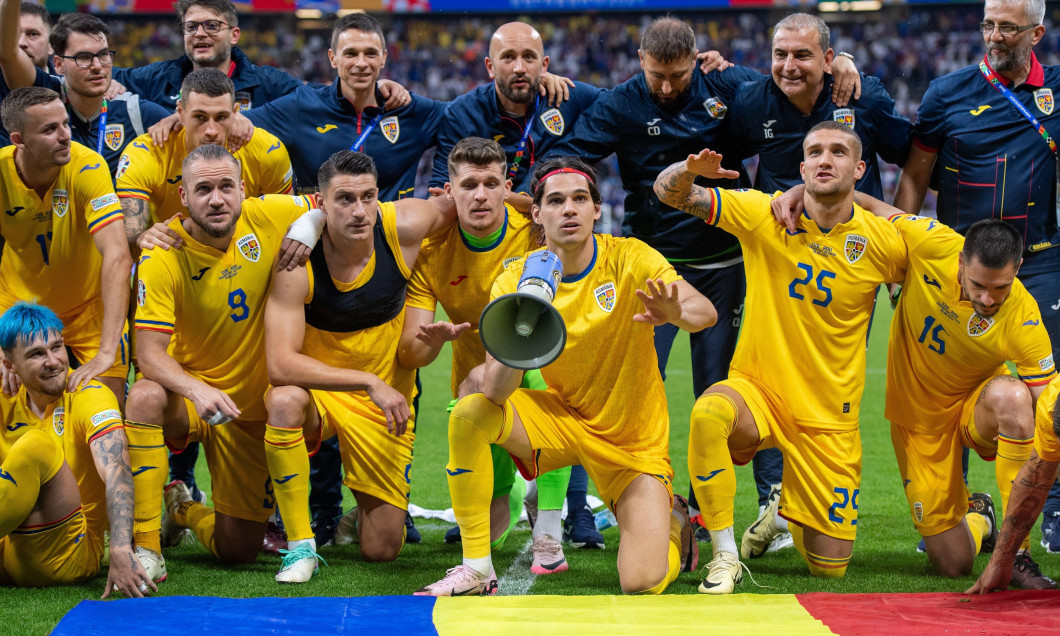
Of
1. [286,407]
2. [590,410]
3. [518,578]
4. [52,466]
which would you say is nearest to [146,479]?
[52,466]

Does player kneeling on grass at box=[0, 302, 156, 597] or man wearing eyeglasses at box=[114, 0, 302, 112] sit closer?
player kneeling on grass at box=[0, 302, 156, 597]

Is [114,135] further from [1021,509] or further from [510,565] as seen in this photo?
[1021,509]

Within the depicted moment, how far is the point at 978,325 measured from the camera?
16.0 ft

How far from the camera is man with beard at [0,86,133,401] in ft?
16.8

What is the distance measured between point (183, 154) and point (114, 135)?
72cm

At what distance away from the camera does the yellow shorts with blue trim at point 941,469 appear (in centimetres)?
501

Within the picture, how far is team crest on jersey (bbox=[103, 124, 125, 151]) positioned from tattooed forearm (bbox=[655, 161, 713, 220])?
318 cm

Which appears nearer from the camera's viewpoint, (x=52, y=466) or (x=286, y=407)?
(x=52, y=466)

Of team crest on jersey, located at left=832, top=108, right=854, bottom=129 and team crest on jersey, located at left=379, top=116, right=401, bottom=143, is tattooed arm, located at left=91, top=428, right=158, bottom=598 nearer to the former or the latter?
team crest on jersey, located at left=379, top=116, right=401, bottom=143

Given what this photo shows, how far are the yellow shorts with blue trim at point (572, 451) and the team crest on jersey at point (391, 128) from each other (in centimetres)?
207

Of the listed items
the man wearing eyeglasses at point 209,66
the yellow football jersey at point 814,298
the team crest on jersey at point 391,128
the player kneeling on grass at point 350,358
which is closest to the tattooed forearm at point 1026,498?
the yellow football jersey at point 814,298

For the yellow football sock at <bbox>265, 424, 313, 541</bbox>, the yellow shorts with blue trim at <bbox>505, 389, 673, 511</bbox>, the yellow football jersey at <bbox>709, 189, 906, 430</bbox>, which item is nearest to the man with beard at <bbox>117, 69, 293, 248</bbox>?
the yellow football sock at <bbox>265, 424, 313, 541</bbox>

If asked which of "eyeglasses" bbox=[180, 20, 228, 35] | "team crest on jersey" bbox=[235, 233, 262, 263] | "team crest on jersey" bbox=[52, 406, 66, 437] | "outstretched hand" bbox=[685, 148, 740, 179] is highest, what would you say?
"eyeglasses" bbox=[180, 20, 228, 35]

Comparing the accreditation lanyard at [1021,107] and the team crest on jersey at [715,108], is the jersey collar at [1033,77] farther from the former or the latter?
the team crest on jersey at [715,108]
